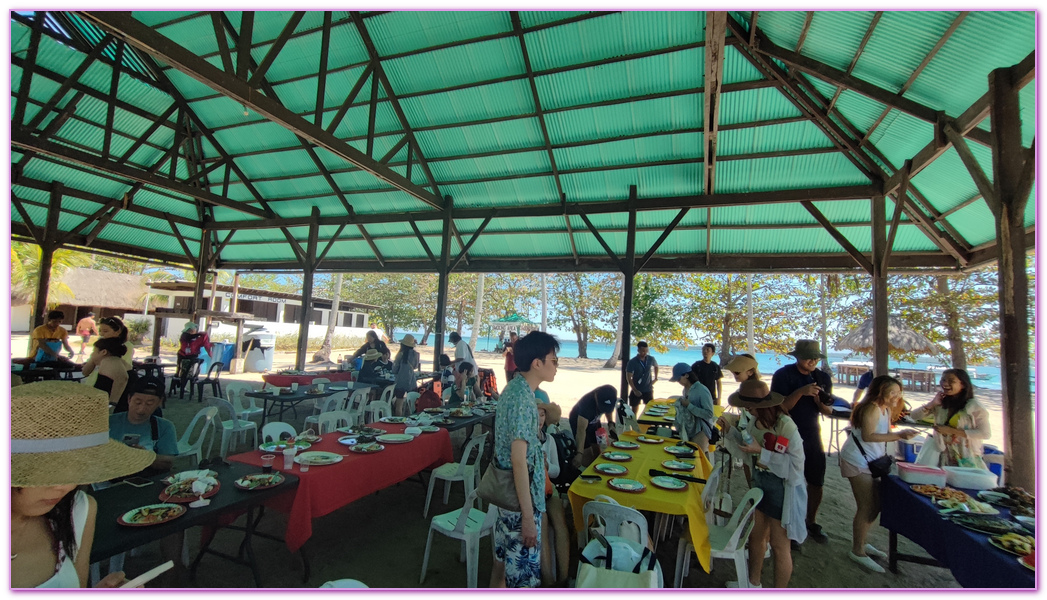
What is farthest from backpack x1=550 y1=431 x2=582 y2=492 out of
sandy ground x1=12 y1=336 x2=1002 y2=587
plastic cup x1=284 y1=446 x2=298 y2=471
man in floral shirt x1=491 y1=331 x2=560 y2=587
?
plastic cup x1=284 y1=446 x2=298 y2=471

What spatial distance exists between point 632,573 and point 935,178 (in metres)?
7.39

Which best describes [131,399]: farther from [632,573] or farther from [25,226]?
[25,226]

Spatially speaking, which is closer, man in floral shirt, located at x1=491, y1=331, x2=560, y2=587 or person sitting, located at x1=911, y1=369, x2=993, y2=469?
man in floral shirt, located at x1=491, y1=331, x2=560, y2=587

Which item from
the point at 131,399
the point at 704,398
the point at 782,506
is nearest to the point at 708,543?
the point at 782,506

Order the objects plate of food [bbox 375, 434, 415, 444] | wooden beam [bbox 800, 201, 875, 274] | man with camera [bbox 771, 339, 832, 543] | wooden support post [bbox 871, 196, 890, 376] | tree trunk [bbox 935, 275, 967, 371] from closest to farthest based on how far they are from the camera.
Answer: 1. man with camera [bbox 771, 339, 832, 543]
2. plate of food [bbox 375, 434, 415, 444]
3. wooden support post [bbox 871, 196, 890, 376]
4. wooden beam [bbox 800, 201, 875, 274]
5. tree trunk [bbox 935, 275, 967, 371]

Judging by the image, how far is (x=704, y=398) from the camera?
5086 millimetres

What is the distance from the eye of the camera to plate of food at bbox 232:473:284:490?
2.79 meters

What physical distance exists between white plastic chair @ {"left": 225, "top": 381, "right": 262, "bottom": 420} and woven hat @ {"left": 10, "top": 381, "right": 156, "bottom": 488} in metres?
5.21

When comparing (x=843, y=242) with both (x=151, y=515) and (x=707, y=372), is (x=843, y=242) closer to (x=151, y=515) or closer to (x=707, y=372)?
(x=707, y=372)

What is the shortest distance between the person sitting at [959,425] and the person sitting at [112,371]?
22.1 feet

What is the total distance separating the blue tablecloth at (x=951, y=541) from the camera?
220 cm

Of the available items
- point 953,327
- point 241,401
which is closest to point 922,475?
point 241,401

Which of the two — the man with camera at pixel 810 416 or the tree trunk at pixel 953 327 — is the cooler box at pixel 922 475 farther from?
the tree trunk at pixel 953 327

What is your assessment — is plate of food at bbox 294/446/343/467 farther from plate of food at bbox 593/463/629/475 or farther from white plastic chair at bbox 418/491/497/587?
plate of food at bbox 593/463/629/475
